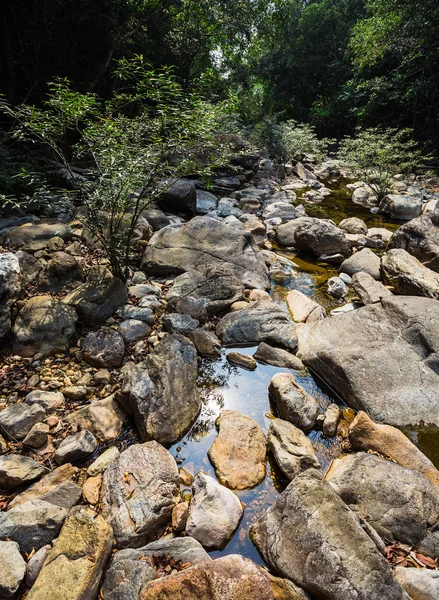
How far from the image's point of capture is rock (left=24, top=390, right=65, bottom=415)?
2.70m

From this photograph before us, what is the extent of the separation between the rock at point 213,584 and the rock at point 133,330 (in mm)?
2226

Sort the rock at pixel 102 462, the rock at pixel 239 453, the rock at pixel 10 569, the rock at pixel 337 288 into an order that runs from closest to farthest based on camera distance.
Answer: the rock at pixel 10 569 < the rock at pixel 102 462 < the rock at pixel 239 453 < the rock at pixel 337 288

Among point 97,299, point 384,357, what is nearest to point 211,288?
point 97,299

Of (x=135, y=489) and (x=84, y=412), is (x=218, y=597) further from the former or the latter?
(x=84, y=412)

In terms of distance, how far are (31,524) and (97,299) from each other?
2.25 m

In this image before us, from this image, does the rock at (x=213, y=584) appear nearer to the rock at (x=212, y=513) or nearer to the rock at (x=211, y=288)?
the rock at (x=212, y=513)

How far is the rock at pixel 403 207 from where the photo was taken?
9.27 m

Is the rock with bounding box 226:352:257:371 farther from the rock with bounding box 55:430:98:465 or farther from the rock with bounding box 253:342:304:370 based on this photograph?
the rock with bounding box 55:430:98:465

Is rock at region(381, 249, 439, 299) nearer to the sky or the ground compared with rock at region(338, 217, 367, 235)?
nearer to the ground

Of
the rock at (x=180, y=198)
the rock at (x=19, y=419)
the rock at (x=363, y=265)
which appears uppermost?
the rock at (x=180, y=198)

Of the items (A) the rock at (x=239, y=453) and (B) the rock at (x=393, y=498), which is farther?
(A) the rock at (x=239, y=453)

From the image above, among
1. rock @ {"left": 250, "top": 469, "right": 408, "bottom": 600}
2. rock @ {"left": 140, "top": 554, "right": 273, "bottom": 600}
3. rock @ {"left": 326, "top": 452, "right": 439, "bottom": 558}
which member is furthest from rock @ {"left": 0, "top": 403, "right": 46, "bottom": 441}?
rock @ {"left": 326, "top": 452, "right": 439, "bottom": 558}

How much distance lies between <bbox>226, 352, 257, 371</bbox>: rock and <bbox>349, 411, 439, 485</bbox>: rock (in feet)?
3.93

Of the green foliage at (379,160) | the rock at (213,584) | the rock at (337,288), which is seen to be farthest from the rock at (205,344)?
the green foliage at (379,160)
